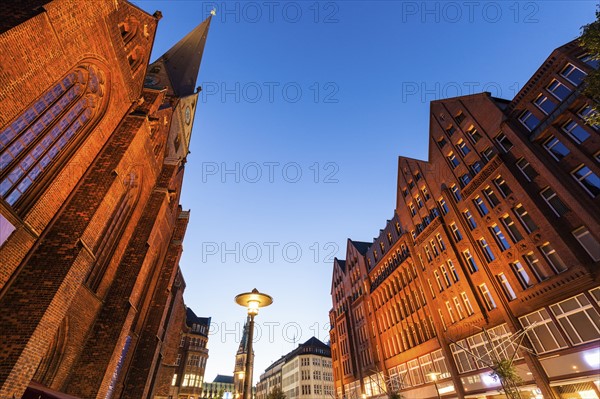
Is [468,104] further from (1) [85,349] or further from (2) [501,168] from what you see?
(1) [85,349]

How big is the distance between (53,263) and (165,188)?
1055 cm

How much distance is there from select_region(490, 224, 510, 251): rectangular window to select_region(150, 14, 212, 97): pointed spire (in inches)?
1325

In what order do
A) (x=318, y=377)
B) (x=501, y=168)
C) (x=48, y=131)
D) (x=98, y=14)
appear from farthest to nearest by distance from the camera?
(x=318, y=377), (x=501, y=168), (x=98, y=14), (x=48, y=131)

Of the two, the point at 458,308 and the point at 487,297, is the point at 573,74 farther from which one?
the point at 458,308

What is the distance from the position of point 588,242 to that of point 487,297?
8.64m

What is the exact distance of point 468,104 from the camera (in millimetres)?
27969

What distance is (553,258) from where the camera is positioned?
18.2 m

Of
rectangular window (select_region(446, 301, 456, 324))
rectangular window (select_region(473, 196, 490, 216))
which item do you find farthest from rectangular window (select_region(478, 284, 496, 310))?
rectangular window (select_region(473, 196, 490, 216))

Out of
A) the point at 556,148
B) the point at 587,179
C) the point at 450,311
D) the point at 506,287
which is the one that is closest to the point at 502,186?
the point at 556,148

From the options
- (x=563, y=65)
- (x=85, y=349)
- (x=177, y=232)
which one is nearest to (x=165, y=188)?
(x=177, y=232)

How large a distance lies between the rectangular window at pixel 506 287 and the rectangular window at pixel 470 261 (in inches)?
79.5

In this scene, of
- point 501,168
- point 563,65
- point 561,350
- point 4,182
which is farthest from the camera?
point 501,168

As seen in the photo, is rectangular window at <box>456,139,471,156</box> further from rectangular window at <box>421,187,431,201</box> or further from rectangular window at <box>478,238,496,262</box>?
rectangular window at <box>478,238,496,262</box>

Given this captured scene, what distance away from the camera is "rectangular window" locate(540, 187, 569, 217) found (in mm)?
18223
